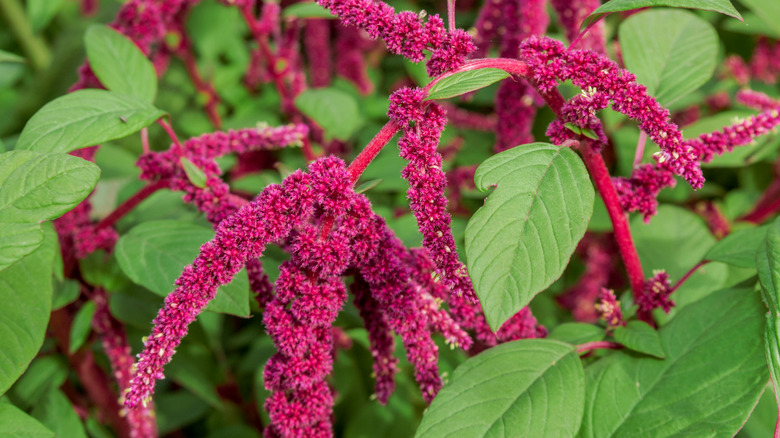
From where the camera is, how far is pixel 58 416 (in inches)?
45.7

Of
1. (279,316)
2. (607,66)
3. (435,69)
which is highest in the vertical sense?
(607,66)

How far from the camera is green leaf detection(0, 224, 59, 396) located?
89 centimetres

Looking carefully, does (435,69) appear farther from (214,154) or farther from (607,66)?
(214,154)

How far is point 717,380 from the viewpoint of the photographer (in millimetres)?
874

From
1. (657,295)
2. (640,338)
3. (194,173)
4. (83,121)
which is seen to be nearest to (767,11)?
(657,295)

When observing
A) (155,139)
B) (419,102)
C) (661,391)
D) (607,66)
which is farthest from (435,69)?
(155,139)

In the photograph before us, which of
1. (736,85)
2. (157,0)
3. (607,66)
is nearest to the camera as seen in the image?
(607,66)

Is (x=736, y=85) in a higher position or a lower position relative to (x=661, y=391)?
higher

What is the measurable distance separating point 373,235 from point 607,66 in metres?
0.35

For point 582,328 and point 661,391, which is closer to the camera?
point 661,391

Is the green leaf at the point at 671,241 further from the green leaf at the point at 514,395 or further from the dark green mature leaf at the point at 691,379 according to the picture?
the green leaf at the point at 514,395

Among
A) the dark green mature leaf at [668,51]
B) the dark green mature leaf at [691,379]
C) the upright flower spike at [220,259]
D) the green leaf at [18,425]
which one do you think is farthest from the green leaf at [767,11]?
the green leaf at [18,425]

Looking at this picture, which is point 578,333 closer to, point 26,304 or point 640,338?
point 640,338

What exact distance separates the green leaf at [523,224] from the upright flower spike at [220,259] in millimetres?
193
